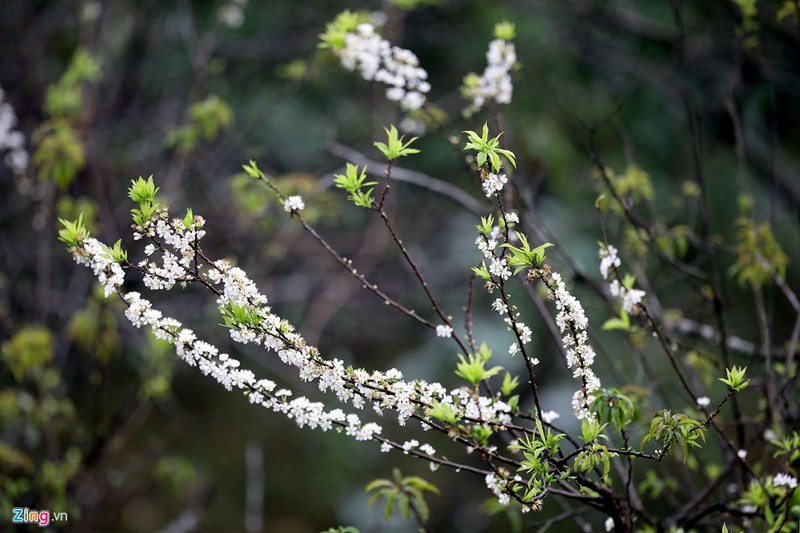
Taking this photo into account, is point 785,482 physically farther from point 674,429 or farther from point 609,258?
point 609,258

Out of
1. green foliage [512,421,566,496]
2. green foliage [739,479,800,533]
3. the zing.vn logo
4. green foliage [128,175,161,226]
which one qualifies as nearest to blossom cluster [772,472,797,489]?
green foliage [739,479,800,533]

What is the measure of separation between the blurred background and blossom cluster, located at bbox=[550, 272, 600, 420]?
1011 millimetres

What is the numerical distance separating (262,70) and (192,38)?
1187 mm

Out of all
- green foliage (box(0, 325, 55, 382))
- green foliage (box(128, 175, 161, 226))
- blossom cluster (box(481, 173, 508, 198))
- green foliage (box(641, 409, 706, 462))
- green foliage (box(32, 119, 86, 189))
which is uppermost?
green foliage (box(32, 119, 86, 189))

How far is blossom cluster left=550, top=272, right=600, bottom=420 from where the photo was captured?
1.44 metres

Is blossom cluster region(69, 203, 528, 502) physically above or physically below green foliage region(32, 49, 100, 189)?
below

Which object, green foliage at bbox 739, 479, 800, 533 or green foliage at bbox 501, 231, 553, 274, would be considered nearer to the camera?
green foliage at bbox 501, 231, 553, 274

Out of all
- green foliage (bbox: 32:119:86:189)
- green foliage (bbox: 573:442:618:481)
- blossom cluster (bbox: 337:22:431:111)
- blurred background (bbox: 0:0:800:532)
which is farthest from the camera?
blurred background (bbox: 0:0:800:532)

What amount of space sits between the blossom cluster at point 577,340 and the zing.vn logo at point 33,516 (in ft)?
7.50

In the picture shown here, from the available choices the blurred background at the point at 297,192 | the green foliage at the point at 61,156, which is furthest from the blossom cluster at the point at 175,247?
the green foliage at the point at 61,156

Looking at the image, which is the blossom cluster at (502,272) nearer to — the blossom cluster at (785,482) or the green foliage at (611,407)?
the green foliage at (611,407)

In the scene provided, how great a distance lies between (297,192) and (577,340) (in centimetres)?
218

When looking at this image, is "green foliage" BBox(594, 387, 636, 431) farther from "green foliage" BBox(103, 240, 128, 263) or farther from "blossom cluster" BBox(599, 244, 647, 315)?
"green foliage" BBox(103, 240, 128, 263)

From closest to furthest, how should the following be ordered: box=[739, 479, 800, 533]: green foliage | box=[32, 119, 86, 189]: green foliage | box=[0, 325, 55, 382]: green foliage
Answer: box=[739, 479, 800, 533]: green foliage
box=[32, 119, 86, 189]: green foliage
box=[0, 325, 55, 382]: green foliage
